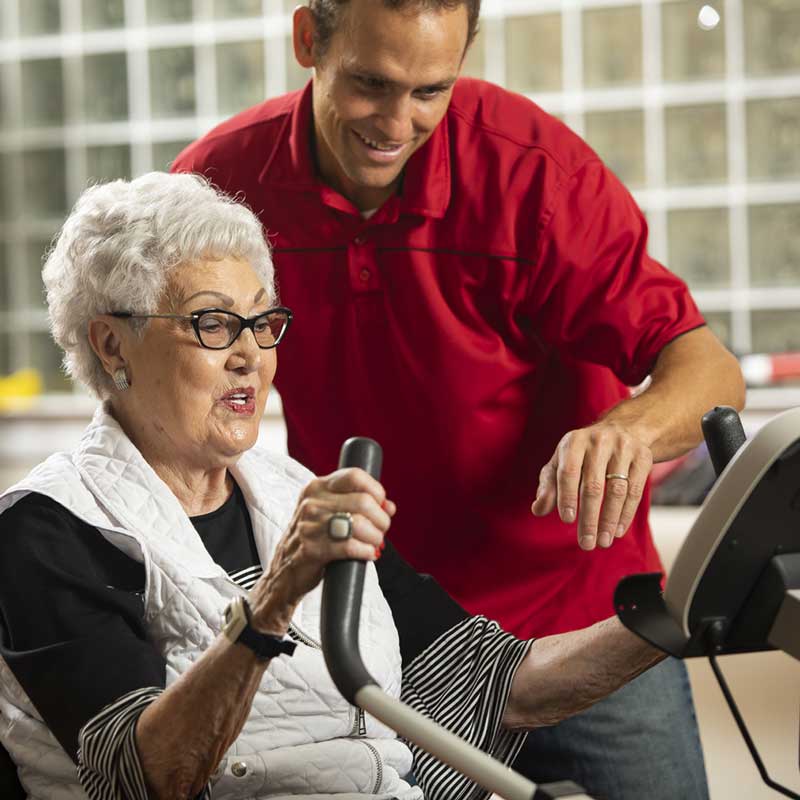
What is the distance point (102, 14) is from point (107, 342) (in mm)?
2793

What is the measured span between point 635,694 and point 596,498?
2.11 ft

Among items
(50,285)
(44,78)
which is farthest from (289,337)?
(44,78)

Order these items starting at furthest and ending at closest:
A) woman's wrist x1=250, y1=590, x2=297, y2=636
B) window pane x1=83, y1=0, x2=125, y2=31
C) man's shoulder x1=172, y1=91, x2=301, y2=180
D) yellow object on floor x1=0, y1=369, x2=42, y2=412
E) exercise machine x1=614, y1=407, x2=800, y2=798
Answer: yellow object on floor x1=0, y1=369, x2=42, y2=412 < window pane x1=83, y1=0, x2=125, y2=31 < man's shoulder x1=172, y1=91, x2=301, y2=180 < woman's wrist x1=250, y1=590, x2=297, y2=636 < exercise machine x1=614, y1=407, x2=800, y2=798

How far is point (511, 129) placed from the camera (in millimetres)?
1907

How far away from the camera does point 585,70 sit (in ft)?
12.3

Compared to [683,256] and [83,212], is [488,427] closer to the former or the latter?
[83,212]

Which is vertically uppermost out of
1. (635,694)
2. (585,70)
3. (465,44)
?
(585,70)

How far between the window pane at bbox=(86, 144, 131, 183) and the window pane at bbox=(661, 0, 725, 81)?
1822 millimetres

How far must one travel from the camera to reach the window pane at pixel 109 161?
13.6 ft

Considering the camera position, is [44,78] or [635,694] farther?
[44,78]

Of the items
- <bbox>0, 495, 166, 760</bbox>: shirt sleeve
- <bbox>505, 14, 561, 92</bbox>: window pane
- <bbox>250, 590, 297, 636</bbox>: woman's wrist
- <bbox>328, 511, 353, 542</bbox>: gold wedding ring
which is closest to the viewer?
<bbox>328, 511, 353, 542</bbox>: gold wedding ring

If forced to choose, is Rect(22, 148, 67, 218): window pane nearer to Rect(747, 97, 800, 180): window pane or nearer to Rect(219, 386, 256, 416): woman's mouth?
Rect(747, 97, 800, 180): window pane

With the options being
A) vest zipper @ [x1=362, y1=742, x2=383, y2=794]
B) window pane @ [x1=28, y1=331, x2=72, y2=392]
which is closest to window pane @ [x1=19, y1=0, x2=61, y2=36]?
window pane @ [x1=28, y1=331, x2=72, y2=392]

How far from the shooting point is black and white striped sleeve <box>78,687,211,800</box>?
49.6 inches
